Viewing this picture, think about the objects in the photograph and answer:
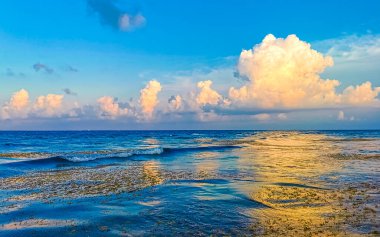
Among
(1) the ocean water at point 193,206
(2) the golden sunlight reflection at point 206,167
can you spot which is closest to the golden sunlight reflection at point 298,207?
(1) the ocean water at point 193,206

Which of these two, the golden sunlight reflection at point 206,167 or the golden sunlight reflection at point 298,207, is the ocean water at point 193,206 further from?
the golden sunlight reflection at point 206,167

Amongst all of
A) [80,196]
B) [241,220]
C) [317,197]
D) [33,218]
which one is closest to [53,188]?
[80,196]

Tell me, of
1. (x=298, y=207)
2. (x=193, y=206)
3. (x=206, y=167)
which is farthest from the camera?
(x=206, y=167)

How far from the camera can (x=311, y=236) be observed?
12.0 meters

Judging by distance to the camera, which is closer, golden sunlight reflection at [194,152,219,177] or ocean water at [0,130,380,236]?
ocean water at [0,130,380,236]

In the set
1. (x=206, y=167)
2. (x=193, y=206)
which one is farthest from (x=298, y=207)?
(x=206, y=167)

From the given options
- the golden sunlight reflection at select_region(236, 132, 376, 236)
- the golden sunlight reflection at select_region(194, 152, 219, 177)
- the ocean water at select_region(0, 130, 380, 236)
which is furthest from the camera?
the golden sunlight reflection at select_region(194, 152, 219, 177)

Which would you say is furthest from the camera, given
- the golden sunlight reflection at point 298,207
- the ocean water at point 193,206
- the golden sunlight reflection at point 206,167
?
the golden sunlight reflection at point 206,167

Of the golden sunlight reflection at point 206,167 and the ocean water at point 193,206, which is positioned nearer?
the ocean water at point 193,206

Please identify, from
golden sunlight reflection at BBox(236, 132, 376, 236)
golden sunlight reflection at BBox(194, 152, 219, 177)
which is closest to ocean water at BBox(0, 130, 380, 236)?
golden sunlight reflection at BBox(236, 132, 376, 236)

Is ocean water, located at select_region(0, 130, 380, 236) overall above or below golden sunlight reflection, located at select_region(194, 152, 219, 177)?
above

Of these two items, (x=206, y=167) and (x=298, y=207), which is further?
(x=206, y=167)

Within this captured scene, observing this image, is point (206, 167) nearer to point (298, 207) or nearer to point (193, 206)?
point (193, 206)

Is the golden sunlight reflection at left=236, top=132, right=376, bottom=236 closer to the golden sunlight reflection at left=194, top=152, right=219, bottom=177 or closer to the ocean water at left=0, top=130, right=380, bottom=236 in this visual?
the ocean water at left=0, top=130, right=380, bottom=236
